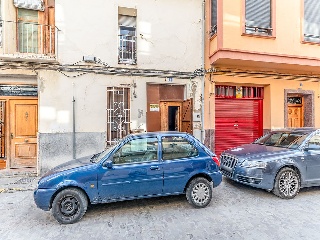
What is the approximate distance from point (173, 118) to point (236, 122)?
307 centimetres

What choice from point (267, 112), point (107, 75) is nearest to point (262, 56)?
point (267, 112)

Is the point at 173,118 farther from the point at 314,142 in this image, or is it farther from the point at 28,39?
the point at 28,39

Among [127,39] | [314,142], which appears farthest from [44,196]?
[127,39]

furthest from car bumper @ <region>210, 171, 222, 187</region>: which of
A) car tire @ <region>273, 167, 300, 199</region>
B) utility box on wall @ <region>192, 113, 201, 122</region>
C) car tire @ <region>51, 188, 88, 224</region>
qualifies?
utility box on wall @ <region>192, 113, 201, 122</region>

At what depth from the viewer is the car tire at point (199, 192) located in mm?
4773

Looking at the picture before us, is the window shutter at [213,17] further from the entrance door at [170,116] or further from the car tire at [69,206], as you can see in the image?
the car tire at [69,206]

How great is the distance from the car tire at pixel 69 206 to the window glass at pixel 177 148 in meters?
1.87

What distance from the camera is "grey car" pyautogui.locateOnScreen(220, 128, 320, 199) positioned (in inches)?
209

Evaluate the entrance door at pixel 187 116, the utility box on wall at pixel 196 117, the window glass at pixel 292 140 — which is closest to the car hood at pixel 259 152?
the window glass at pixel 292 140

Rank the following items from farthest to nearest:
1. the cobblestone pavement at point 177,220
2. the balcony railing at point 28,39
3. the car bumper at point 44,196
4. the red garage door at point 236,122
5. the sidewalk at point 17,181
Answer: the red garage door at point 236,122 < the balcony railing at point 28,39 < the sidewalk at point 17,181 < the car bumper at point 44,196 < the cobblestone pavement at point 177,220

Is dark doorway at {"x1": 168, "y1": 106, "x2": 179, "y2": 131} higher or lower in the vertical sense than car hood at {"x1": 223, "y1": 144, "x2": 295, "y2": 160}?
higher

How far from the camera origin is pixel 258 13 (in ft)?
28.8

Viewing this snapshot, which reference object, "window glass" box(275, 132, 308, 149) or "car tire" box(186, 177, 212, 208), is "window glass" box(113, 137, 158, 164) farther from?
"window glass" box(275, 132, 308, 149)

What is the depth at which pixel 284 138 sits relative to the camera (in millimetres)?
6387
